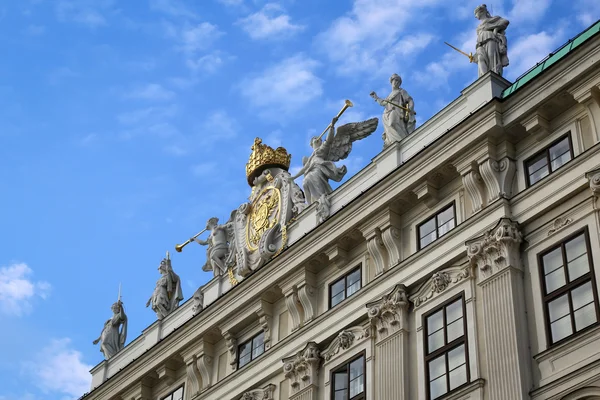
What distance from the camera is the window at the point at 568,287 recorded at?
73.8 feet

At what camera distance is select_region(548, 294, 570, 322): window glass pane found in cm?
2297

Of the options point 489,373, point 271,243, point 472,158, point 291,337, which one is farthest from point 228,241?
point 489,373

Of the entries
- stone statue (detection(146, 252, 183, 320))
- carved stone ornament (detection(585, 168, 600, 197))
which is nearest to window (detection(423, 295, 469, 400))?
carved stone ornament (detection(585, 168, 600, 197))

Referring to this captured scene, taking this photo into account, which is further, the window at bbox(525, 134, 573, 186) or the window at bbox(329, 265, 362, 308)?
the window at bbox(329, 265, 362, 308)

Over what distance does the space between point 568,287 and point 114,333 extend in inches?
790

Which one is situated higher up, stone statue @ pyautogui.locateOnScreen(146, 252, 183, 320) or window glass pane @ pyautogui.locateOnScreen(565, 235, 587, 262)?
stone statue @ pyautogui.locateOnScreen(146, 252, 183, 320)

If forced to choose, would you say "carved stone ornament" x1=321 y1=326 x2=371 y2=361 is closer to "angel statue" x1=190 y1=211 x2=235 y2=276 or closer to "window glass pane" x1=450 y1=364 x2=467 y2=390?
"window glass pane" x1=450 y1=364 x2=467 y2=390

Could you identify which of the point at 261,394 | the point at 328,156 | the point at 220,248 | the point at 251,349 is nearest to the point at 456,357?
the point at 261,394

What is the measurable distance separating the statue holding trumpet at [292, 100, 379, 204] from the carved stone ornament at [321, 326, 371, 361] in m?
4.99

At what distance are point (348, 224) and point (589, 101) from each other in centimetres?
712

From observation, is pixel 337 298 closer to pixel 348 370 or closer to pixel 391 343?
pixel 348 370

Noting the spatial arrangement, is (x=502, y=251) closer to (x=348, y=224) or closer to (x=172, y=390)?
(x=348, y=224)

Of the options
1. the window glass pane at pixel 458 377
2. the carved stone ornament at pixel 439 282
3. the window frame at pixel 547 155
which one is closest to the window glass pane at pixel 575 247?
the window frame at pixel 547 155

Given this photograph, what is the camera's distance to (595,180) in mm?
23453
